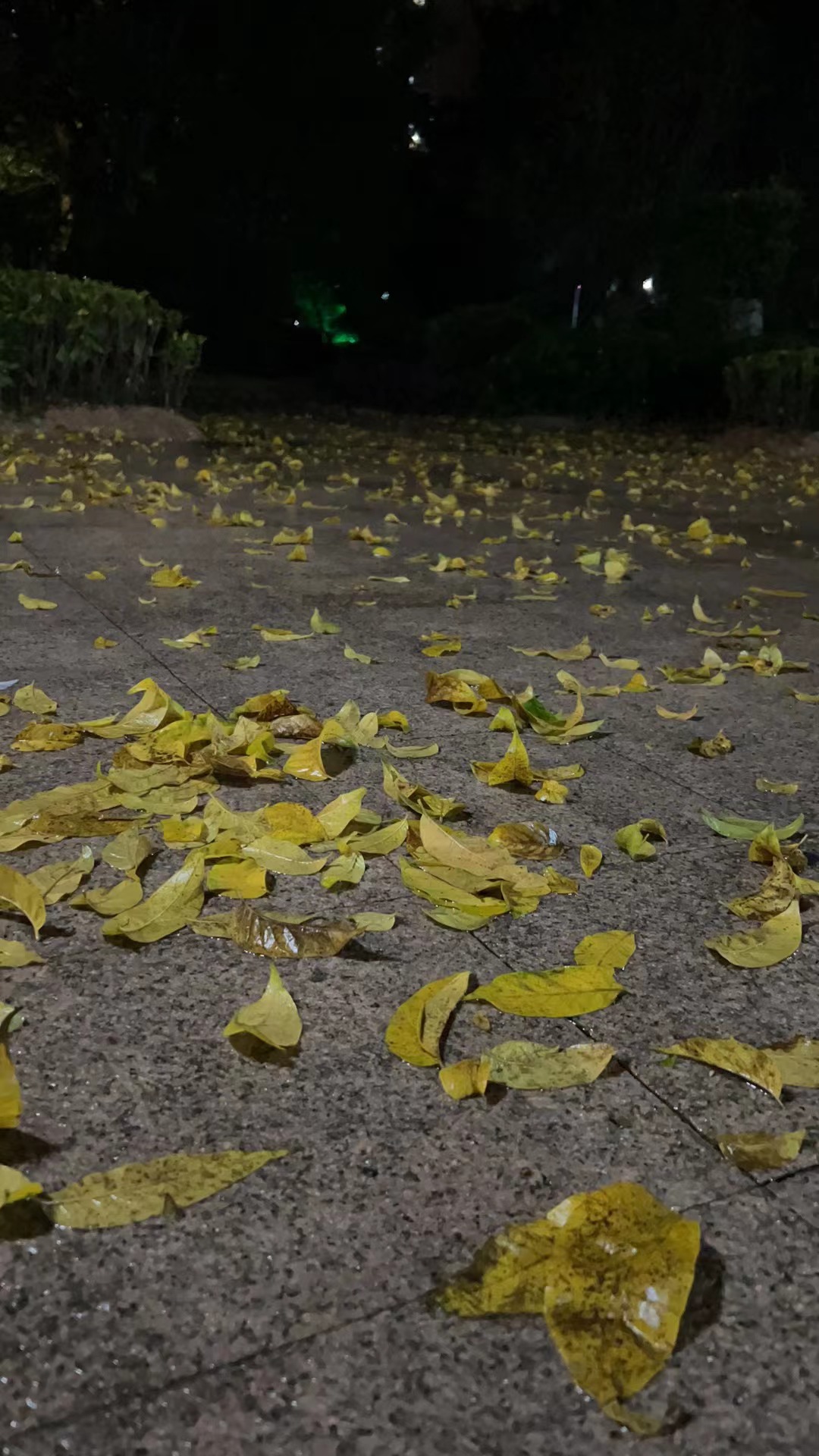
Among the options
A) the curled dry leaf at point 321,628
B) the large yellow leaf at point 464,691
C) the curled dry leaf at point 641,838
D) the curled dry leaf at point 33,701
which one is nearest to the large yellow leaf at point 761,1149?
the curled dry leaf at point 641,838

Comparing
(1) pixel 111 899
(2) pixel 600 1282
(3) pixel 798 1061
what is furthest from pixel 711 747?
(2) pixel 600 1282

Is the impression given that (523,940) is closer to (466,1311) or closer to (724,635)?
(466,1311)

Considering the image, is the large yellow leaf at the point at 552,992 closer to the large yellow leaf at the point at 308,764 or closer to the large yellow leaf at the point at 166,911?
the large yellow leaf at the point at 166,911

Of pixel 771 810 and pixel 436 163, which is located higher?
pixel 436 163

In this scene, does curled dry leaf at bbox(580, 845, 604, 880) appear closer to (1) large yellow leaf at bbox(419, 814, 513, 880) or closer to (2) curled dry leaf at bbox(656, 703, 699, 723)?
(1) large yellow leaf at bbox(419, 814, 513, 880)

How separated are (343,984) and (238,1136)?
0.39 m

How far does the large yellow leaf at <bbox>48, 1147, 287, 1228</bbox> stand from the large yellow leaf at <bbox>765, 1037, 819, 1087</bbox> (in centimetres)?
70

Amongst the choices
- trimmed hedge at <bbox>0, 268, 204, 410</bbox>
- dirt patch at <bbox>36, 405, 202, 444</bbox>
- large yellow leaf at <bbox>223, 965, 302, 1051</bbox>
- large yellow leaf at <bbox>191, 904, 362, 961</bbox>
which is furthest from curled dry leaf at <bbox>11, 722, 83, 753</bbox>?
trimmed hedge at <bbox>0, 268, 204, 410</bbox>

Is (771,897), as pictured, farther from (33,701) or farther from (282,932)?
(33,701)

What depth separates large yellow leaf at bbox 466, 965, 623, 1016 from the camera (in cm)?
171

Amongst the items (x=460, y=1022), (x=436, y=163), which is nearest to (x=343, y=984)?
(x=460, y=1022)

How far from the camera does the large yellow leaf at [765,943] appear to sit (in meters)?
1.88

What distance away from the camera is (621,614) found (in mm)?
4539

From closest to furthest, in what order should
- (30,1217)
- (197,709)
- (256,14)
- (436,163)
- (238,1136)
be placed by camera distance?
(30,1217) < (238,1136) < (197,709) < (256,14) < (436,163)
